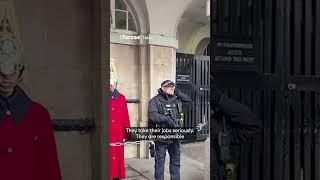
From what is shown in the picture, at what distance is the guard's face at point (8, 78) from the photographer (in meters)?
2.24

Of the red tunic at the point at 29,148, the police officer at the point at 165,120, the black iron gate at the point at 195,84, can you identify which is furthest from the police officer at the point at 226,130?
the black iron gate at the point at 195,84

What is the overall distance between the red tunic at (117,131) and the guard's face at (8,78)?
2818mm

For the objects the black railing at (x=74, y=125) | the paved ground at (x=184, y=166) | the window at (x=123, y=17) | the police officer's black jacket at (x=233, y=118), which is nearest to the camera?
the black railing at (x=74, y=125)

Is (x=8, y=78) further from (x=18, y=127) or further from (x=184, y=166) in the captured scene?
(x=184, y=166)

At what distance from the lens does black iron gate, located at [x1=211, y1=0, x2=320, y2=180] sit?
108 inches

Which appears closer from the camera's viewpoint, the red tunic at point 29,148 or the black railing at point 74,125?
the red tunic at point 29,148

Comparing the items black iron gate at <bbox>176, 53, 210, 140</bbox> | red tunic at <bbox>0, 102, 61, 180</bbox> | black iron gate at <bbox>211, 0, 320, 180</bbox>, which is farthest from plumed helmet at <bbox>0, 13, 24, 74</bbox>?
black iron gate at <bbox>176, 53, 210, 140</bbox>

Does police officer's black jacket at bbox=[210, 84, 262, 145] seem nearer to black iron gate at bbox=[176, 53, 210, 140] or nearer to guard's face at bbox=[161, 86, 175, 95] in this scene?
guard's face at bbox=[161, 86, 175, 95]

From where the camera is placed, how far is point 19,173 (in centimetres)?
226

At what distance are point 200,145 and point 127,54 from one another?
2.37m

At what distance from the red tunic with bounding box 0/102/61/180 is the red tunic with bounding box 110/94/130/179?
271 centimetres

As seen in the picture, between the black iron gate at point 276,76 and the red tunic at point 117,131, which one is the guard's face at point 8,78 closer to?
the black iron gate at point 276,76

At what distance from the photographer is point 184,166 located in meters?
6.91

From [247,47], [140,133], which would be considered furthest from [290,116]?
[140,133]
